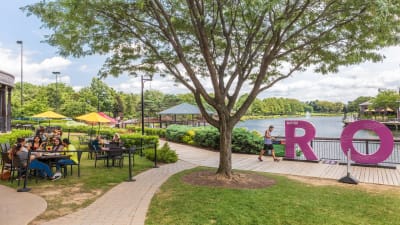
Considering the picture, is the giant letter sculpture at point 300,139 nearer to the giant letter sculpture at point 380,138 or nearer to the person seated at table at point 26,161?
the giant letter sculpture at point 380,138

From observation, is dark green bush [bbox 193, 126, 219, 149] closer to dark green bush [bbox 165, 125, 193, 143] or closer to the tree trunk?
dark green bush [bbox 165, 125, 193, 143]

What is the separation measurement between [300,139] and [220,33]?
5855mm

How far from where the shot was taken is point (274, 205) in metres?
5.70

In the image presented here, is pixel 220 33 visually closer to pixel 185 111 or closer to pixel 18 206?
pixel 18 206

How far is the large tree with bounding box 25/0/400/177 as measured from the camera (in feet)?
22.8

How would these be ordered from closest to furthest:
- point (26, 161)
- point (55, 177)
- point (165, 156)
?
1. point (26, 161)
2. point (55, 177)
3. point (165, 156)

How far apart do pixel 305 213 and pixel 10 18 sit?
392 inches

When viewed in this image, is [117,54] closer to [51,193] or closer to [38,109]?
[51,193]

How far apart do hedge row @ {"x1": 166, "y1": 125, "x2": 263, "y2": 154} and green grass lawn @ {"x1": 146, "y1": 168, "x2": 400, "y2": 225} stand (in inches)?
267

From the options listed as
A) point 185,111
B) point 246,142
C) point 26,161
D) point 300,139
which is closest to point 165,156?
point 246,142

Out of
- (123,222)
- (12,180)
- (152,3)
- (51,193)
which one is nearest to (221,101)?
(152,3)

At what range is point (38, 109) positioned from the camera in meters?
35.0

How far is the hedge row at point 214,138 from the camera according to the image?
46.9 feet

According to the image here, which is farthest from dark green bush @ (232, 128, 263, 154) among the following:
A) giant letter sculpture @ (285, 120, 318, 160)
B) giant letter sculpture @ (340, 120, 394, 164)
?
giant letter sculpture @ (340, 120, 394, 164)
